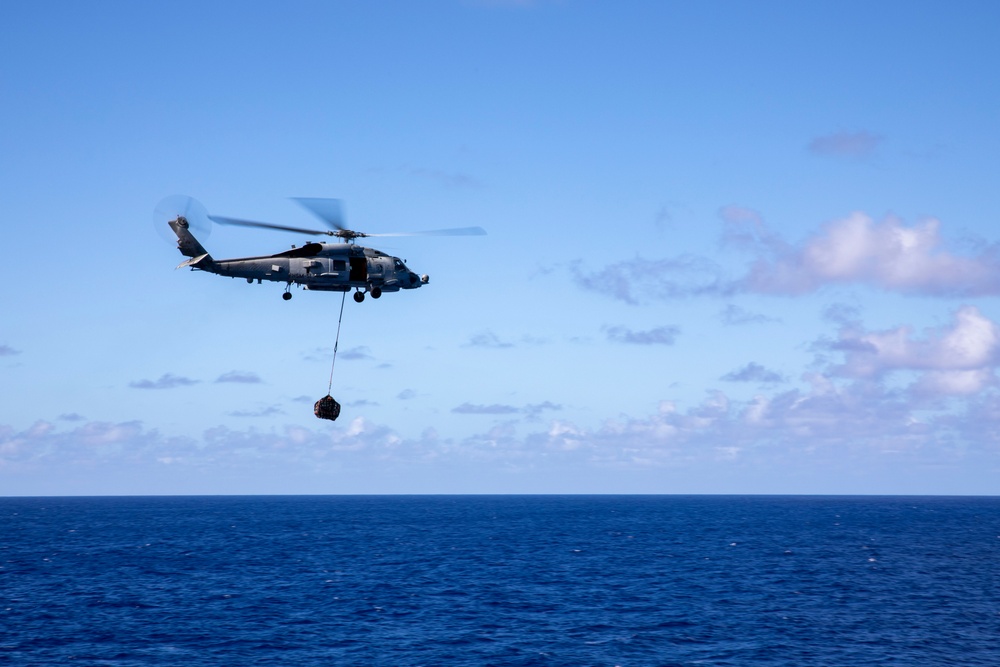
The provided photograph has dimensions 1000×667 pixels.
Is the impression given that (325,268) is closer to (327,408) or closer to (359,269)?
(359,269)

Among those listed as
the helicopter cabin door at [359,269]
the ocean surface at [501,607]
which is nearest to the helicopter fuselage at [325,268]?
the helicopter cabin door at [359,269]

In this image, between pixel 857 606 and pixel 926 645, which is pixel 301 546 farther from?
pixel 926 645

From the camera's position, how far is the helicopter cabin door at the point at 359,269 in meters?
50.8

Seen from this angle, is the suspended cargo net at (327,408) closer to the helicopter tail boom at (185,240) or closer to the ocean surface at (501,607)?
the helicopter tail boom at (185,240)

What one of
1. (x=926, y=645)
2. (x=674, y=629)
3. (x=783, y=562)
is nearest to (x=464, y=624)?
(x=674, y=629)

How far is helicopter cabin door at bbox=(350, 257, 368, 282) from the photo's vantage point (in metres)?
50.8

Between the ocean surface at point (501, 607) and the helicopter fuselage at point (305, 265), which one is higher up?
the helicopter fuselage at point (305, 265)

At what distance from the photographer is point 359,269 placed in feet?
167

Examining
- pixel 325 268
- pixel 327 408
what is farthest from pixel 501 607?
pixel 325 268

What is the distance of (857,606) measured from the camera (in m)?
106

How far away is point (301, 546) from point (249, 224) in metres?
150

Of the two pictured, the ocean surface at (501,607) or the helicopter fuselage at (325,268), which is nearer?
the helicopter fuselage at (325,268)

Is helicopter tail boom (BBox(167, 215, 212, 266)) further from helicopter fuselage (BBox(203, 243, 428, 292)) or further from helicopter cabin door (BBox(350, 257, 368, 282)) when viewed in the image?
helicopter cabin door (BBox(350, 257, 368, 282))

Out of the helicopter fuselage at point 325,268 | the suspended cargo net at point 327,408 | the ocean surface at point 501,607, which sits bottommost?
the ocean surface at point 501,607
